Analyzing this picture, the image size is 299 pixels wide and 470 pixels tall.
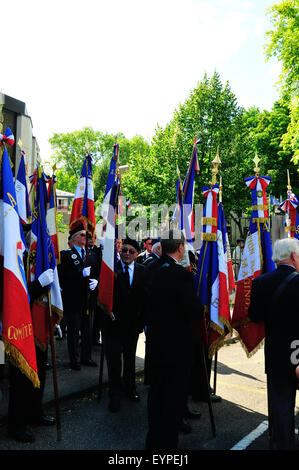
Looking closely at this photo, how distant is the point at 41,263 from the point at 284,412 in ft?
9.21

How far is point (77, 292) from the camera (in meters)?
6.25

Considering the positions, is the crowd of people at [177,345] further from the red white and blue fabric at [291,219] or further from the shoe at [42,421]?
the red white and blue fabric at [291,219]

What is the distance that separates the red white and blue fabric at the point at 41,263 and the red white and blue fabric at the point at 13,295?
385 millimetres

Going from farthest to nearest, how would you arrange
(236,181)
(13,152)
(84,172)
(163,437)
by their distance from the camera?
1. (236,181)
2. (13,152)
3. (84,172)
4. (163,437)

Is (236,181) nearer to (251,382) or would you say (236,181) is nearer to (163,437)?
(251,382)

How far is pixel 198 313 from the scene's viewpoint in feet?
11.5

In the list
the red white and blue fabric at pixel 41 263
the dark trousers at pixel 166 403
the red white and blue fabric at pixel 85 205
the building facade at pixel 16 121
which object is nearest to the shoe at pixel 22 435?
the red white and blue fabric at pixel 41 263

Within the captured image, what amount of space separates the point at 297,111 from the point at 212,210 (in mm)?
12202

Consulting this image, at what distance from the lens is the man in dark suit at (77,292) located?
6129 mm

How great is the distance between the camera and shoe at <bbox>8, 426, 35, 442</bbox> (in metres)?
3.80

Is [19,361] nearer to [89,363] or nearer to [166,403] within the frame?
[166,403]

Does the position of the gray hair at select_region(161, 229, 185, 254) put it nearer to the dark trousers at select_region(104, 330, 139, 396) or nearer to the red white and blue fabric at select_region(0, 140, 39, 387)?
the red white and blue fabric at select_region(0, 140, 39, 387)

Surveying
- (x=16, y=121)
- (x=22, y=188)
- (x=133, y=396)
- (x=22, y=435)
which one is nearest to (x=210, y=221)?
(x=133, y=396)

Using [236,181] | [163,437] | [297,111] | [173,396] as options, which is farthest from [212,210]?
[236,181]
